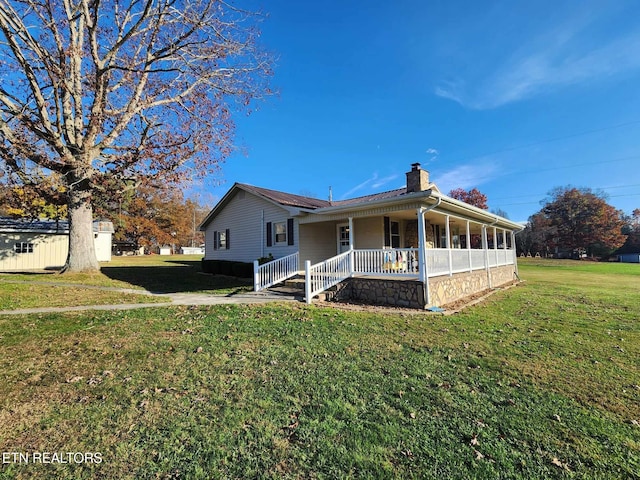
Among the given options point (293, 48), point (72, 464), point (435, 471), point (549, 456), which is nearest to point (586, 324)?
point (549, 456)

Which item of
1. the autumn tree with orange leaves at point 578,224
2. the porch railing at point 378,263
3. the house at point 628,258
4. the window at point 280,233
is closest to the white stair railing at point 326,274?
the porch railing at point 378,263

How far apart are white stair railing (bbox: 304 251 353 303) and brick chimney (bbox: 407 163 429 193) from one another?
12.4 feet

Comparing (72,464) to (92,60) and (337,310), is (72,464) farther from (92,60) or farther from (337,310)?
(92,60)

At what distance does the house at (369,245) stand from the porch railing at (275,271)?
0.04 metres

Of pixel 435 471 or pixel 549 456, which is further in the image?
pixel 549 456

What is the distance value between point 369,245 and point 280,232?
4.02 metres

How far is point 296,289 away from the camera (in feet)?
36.3

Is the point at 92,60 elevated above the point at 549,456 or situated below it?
above

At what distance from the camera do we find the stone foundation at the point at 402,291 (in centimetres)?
885

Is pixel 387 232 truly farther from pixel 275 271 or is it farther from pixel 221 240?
pixel 221 240

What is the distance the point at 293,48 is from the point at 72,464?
16.0 meters

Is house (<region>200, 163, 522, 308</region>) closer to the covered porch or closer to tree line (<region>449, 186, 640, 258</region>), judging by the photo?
the covered porch

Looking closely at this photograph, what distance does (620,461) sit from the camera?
2525mm

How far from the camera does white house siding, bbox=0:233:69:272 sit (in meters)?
20.7
